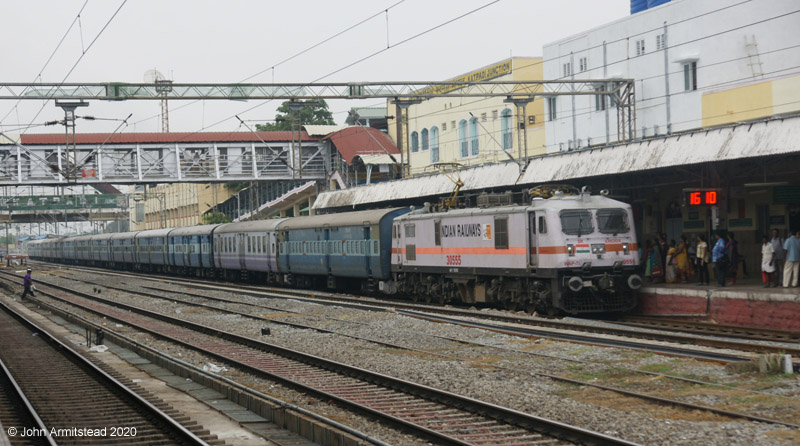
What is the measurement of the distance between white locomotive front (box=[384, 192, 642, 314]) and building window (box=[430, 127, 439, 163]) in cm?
3518

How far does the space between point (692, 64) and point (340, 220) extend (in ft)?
66.5

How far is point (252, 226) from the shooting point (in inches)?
1828

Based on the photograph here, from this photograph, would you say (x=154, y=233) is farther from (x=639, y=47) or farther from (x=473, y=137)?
(x=639, y=47)

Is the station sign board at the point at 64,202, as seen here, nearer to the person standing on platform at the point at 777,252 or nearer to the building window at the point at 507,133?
the building window at the point at 507,133

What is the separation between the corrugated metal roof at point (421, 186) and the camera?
30.7 metres

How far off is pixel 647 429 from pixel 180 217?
102902 mm

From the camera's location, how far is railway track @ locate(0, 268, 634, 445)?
10.2 metres

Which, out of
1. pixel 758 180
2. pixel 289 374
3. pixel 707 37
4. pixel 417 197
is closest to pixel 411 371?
pixel 289 374

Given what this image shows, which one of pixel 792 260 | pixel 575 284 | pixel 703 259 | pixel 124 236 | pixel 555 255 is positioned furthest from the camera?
pixel 124 236

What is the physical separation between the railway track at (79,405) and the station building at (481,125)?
33.2 meters

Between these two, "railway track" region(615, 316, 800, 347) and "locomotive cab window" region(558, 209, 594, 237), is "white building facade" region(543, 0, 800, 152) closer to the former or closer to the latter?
"locomotive cab window" region(558, 209, 594, 237)

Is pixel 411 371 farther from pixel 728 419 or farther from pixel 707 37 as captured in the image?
pixel 707 37

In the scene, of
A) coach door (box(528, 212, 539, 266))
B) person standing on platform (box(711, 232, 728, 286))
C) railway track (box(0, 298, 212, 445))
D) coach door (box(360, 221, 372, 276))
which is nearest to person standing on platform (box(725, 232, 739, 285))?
person standing on platform (box(711, 232, 728, 286))

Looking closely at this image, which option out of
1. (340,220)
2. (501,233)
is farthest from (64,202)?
(501,233)
